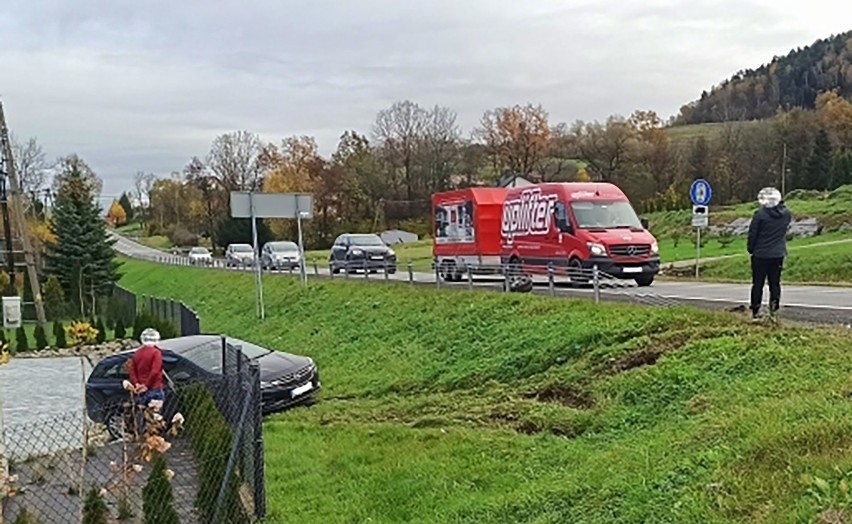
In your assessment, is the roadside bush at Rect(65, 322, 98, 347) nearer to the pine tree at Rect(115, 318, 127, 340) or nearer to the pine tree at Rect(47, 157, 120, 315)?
the pine tree at Rect(115, 318, 127, 340)

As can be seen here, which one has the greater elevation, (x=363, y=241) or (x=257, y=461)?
(x=363, y=241)

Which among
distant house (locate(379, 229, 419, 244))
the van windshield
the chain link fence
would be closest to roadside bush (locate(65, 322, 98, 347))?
the chain link fence

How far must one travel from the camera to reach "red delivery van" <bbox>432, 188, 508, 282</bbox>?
81.8ft

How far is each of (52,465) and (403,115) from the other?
260ft

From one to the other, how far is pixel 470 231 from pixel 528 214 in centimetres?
454

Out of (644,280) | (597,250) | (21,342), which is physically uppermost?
(597,250)

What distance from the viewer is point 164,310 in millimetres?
31766

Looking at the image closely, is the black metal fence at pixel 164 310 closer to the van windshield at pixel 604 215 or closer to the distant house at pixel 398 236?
the van windshield at pixel 604 215

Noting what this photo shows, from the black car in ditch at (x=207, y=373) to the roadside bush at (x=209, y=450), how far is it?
3183 mm

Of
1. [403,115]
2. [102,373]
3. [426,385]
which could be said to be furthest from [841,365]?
[403,115]

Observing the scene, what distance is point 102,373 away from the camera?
14.1m

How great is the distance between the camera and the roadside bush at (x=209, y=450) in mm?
7395

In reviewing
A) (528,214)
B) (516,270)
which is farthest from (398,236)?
(516,270)

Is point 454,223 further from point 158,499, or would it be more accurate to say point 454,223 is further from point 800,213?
point 800,213
